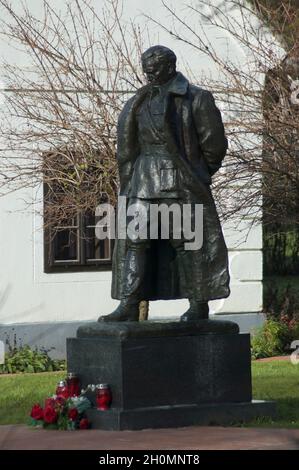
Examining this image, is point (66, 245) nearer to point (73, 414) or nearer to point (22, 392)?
point (22, 392)

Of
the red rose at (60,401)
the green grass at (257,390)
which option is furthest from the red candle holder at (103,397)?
the green grass at (257,390)

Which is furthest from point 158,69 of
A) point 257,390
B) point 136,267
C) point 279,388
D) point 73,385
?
point 279,388

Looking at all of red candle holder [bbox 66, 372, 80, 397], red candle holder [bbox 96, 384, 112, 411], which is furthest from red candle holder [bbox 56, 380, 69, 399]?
red candle holder [bbox 96, 384, 112, 411]

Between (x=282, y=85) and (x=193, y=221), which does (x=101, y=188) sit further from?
(x=193, y=221)

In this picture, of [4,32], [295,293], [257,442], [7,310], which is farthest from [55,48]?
[257,442]

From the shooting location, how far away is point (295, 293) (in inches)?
828

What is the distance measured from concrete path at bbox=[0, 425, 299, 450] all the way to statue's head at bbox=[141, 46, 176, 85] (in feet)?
9.05

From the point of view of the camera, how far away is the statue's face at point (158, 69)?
11.2 m

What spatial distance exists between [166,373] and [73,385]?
773 mm

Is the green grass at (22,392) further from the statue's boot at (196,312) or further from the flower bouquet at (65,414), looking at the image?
the statue's boot at (196,312)

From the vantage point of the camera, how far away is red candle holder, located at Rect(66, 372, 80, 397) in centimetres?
1096

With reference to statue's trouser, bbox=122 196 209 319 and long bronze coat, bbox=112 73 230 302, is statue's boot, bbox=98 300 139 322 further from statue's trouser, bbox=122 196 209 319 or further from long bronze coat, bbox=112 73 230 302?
long bronze coat, bbox=112 73 230 302

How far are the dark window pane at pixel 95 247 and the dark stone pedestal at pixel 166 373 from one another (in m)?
7.55

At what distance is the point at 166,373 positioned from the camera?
10.8 metres
